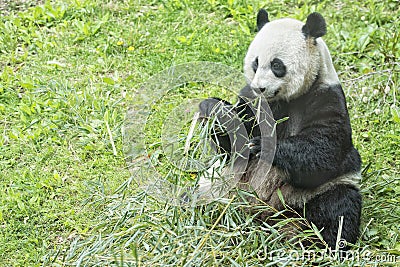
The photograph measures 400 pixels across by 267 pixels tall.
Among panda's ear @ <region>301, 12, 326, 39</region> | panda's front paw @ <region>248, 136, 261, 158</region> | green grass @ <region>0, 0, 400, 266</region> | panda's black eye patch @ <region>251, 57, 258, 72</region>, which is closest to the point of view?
green grass @ <region>0, 0, 400, 266</region>

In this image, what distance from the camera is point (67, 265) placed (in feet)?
13.7

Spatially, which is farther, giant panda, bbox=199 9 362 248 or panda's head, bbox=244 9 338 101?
panda's head, bbox=244 9 338 101

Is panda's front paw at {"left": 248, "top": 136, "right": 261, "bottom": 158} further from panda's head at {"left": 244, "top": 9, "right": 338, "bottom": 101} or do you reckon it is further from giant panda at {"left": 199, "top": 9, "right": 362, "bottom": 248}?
panda's head at {"left": 244, "top": 9, "right": 338, "bottom": 101}

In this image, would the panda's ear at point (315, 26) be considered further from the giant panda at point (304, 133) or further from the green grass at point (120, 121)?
the green grass at point (120, 121)

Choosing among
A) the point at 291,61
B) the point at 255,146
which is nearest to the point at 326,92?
the point at 291,61

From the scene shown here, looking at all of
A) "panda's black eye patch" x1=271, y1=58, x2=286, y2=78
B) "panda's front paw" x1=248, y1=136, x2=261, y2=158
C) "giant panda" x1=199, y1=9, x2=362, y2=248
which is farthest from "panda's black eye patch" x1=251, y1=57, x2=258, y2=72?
"panda's front paw" x1=248, y1=136, x2=261, y2=158

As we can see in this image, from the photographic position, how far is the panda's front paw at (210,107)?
452cm

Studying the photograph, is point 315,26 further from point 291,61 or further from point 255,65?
point 255,65

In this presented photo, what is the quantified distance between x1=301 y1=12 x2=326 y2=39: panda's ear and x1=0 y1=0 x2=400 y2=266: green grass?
1.28m

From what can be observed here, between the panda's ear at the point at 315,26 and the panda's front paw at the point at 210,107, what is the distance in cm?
78

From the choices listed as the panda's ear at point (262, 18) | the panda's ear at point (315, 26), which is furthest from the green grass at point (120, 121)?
the panda's ear at point (262, 18)

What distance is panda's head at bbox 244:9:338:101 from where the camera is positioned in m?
4.49

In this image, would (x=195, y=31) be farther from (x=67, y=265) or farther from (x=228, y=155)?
(x=67, y=265)

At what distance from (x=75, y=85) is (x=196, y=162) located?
8.81ft
